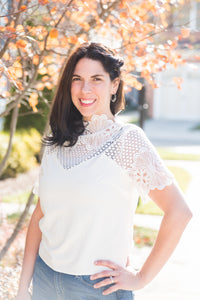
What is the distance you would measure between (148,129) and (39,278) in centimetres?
1718

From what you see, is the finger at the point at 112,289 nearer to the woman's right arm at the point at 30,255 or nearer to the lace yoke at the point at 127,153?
the lace yoke at the point at 127,153

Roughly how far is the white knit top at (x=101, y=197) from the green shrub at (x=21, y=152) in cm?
653

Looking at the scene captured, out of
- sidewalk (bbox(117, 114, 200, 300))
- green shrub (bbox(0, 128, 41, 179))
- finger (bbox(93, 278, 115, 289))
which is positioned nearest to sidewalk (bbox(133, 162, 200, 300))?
sidewalk (bbox(117, 114, 200, 300))

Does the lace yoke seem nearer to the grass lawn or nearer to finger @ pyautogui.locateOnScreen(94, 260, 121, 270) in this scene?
finger @ pyautogui.locateOnScreen(94, 260, 121, 270)

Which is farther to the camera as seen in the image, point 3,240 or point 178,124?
point 178,124

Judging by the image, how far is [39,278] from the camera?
6.59ft

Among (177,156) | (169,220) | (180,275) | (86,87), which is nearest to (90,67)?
(86,87)

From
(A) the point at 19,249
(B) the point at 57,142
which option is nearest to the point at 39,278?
(B) the point at 57,142

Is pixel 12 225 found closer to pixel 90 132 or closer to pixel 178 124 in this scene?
pixel 90 132

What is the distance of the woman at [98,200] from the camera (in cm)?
178

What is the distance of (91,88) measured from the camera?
6.57 ft

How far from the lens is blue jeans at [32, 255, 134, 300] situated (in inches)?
71.8

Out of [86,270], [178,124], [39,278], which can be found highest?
[86,270]

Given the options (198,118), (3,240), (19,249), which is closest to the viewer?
(19,249)
